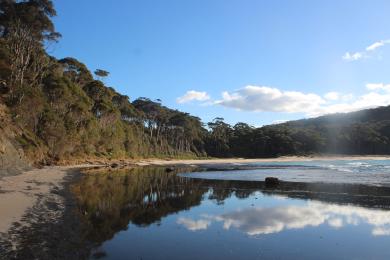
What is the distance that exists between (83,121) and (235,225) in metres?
61.4

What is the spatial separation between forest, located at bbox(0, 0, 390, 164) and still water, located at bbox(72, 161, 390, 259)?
26.8 meters

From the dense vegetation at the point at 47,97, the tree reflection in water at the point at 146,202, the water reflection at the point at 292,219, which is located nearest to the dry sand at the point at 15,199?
the tree reflection in water at the point at 146,202

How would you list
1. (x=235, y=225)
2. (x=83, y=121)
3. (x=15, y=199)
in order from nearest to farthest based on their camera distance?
(x=235, y=225)
(x=15, y=199)
(x=83, y=121)

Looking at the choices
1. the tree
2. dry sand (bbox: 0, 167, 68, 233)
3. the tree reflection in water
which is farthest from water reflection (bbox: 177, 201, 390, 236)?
the tree

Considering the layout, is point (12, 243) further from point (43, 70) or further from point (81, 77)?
point (81, 77)

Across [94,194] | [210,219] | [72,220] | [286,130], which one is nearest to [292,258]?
[210,219]

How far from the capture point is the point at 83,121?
73.1 m

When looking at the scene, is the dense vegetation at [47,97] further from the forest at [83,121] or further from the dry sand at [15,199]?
the dry sand at [15,199]

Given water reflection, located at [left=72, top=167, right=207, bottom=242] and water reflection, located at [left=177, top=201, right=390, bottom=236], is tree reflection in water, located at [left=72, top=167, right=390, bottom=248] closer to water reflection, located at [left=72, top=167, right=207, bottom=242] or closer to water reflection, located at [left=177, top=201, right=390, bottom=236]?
water reflection, located at [left=72, top=167, right=207, bottom=242]

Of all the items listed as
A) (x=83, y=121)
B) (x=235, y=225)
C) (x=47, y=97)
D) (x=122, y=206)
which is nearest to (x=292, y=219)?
(x=235, y=225)

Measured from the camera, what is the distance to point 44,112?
58.3 meters

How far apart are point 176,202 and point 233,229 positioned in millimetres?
8769

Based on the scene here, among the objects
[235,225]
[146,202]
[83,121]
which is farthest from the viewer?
[83,121]

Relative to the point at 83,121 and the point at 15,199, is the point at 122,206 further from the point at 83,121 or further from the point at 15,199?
the point at 83,121
